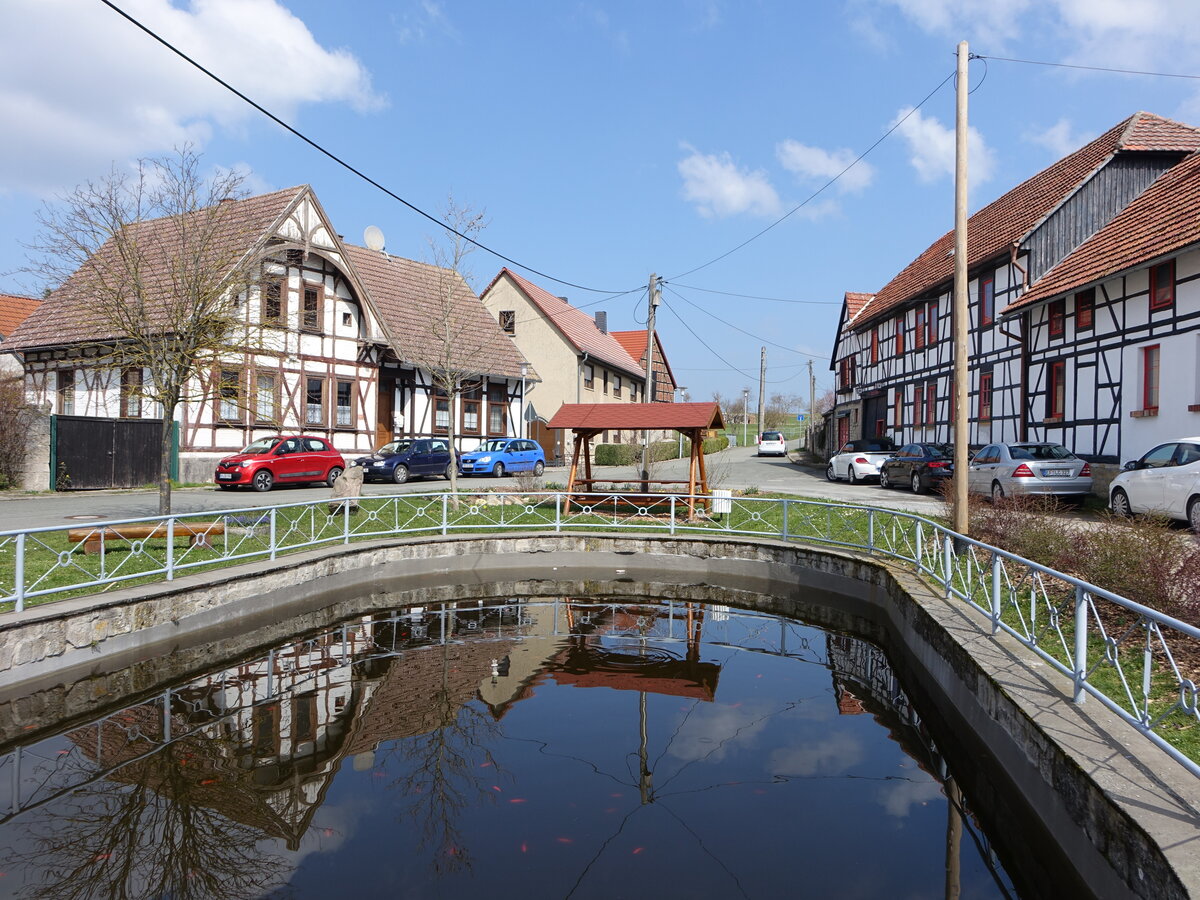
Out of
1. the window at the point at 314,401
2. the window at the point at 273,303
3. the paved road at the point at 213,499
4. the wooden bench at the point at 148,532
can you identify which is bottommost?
the paved road at the point at 213,499

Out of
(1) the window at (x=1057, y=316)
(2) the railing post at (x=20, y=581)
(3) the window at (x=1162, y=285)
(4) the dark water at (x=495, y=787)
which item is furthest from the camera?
(1) the window at (x=1057, y=316)

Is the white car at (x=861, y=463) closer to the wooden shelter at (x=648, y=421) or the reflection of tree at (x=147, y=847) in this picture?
the wooden shelter at (x=648, y=421)

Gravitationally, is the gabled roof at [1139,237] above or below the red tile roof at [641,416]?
above

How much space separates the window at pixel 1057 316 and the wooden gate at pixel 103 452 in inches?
963

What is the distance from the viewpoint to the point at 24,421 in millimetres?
20703

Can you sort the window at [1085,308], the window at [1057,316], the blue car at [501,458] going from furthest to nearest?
the blue car at [501,458] → the window at [1057,316] → the window at [1085,308]

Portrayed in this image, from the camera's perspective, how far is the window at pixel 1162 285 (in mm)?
16891

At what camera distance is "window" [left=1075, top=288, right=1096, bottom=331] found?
19.6 m

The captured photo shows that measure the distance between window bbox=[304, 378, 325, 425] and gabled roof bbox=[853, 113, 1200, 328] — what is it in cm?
2087

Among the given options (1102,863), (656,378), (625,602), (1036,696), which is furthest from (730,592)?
(656,378)

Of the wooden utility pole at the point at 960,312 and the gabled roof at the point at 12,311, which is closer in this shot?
the wooden utility pole at the point at 960,312

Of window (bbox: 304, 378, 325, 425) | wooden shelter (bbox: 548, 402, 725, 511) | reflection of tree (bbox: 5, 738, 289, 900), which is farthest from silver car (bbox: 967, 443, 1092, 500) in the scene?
window (bbox: 304, 378, 325, 425)

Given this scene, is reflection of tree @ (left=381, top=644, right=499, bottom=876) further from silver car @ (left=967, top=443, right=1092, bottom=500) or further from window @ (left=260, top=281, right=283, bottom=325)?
window @ (left=260, top=281, right=283, bottom=325)

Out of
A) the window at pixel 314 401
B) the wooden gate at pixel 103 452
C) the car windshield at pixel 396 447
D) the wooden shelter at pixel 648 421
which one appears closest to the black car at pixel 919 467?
the wooden shelter at pixel 648 421
